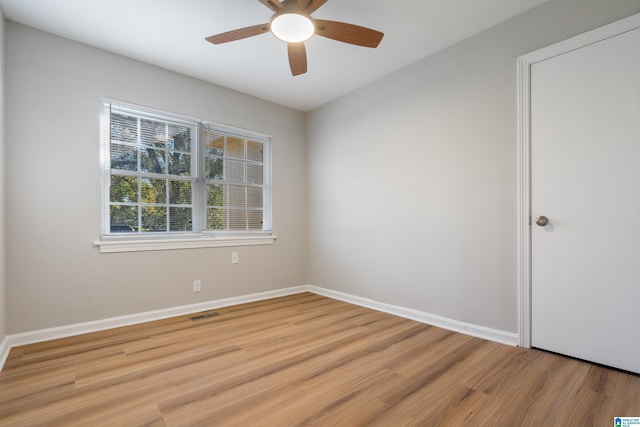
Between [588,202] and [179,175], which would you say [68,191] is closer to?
[179,175]

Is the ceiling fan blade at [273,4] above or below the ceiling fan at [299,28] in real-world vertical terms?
above

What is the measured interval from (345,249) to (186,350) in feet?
6.91

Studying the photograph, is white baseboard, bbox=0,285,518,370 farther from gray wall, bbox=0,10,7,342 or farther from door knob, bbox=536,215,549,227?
door knob, bbox=536,215,549,227

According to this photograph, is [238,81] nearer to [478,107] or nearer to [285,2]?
[285,2]

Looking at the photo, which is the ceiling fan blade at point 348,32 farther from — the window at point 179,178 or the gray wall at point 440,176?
the window at point 179,178

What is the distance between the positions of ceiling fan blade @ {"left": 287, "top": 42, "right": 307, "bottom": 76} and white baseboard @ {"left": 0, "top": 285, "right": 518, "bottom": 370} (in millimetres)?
A: 2492

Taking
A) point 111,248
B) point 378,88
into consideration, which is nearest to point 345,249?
point 378,88

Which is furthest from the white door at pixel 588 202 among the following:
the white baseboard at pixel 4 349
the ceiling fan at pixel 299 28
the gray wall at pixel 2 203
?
the gray wall at pixel 2 203

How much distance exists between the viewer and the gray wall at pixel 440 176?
245cm

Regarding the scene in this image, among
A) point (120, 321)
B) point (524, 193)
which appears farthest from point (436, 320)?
point (120, 321)

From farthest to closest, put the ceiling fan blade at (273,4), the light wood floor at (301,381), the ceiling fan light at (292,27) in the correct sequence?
the ceiling fan light at (292,27) < the ceiling fan blade at (273,4) < the light wood floor at (301,381)

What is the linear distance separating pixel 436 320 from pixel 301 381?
1.57m

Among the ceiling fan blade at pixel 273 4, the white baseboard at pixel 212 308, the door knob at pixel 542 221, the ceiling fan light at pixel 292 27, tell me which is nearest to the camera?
the ceiling fan blade at pixel 273 4

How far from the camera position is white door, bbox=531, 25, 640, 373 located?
1931 mm
